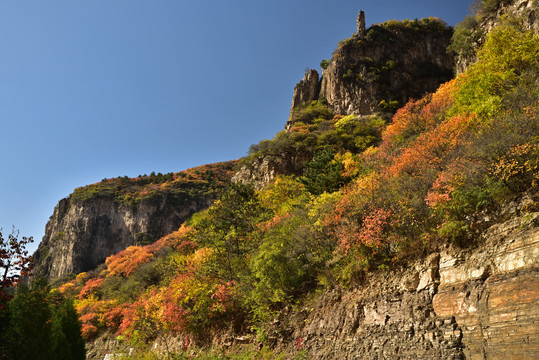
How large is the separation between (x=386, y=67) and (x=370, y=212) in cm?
4488

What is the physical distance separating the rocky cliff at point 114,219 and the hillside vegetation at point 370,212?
126ft

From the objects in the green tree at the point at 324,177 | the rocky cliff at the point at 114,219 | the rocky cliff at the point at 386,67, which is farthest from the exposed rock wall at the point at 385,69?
the rocky cliff at the point at 114,219

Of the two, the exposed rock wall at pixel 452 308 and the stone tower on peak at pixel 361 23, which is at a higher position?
the stone tower on peak at pixel 361 23

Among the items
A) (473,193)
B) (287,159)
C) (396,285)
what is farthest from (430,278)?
(287,159)

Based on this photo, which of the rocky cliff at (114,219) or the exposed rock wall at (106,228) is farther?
the rocky cliff at (114,219)

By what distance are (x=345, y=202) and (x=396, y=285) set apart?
483 cm

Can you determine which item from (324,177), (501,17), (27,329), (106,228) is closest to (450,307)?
(27,329)

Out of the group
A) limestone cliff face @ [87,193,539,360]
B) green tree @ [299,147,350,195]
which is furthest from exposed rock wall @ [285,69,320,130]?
limestone cliff face @ [87,193,539,360]

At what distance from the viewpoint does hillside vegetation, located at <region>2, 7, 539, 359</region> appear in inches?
368

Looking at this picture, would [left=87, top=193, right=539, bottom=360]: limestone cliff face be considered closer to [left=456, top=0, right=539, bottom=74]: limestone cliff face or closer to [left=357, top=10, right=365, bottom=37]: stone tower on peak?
[left=456, top=0, right=539, bottom=74]: limestone cliff face

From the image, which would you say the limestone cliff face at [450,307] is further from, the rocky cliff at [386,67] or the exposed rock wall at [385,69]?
the exposed rock wall at [385,69]

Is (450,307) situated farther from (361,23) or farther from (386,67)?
(361,23)

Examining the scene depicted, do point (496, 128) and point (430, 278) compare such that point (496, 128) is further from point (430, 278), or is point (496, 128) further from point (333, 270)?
point (333, 270)

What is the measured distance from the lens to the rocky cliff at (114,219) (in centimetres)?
6269
